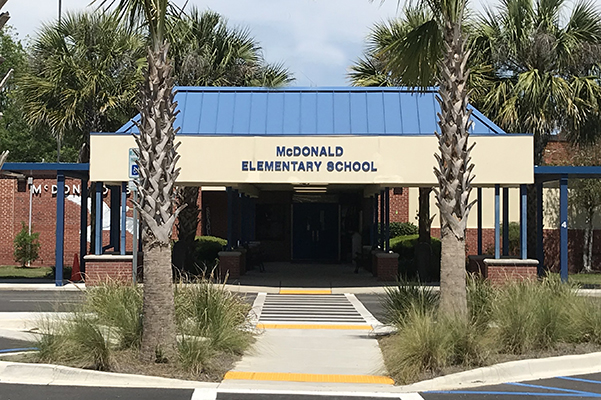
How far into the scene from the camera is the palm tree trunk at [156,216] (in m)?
9.66

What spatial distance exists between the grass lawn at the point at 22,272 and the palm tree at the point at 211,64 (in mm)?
5690

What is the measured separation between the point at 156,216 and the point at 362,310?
8537 mm

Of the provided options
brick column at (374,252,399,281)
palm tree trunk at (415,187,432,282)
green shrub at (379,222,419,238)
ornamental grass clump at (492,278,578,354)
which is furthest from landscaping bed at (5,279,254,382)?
green shrub at (379,222,419,238)

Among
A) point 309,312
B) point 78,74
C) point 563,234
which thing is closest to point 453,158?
point 309,312

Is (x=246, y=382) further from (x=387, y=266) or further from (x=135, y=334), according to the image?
(x=387, y=266)

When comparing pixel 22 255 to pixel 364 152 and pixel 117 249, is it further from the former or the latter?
pixel 364 152

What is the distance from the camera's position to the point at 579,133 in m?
23.8

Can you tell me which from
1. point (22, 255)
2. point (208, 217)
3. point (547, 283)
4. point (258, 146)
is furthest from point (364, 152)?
point (22, 255)

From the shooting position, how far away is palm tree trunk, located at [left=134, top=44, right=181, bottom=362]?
9664 mm

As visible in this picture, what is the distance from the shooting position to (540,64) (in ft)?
74.6

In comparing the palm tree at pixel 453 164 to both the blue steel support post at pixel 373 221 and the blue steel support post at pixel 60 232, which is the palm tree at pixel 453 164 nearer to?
the blue steel support post at pixel 60 232

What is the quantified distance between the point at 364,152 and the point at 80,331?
12270 mm

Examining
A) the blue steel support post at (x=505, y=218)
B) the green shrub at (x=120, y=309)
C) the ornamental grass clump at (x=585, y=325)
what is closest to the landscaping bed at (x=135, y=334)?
the green shrub at (x=120, y=309)

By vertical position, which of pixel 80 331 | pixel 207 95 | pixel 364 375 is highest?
pixel 207 95
